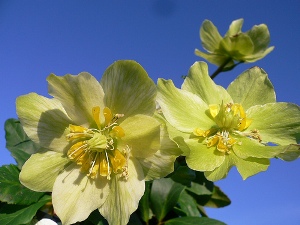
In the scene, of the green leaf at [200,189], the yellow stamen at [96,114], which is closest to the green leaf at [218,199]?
the green leaf at [200,189]

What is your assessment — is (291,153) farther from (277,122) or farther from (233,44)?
(233,44)

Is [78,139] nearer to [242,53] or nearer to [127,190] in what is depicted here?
[127,190]

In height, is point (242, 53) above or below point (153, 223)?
above

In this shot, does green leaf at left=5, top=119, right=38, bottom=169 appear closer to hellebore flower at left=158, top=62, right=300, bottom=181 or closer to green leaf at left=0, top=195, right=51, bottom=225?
green leaf at left=0, top=195, right=51, bottom=225

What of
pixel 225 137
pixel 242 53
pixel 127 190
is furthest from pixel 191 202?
pixel 242 53

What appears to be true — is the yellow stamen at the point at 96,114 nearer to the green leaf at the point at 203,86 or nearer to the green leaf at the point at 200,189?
the green leaf at the point at 203,86
